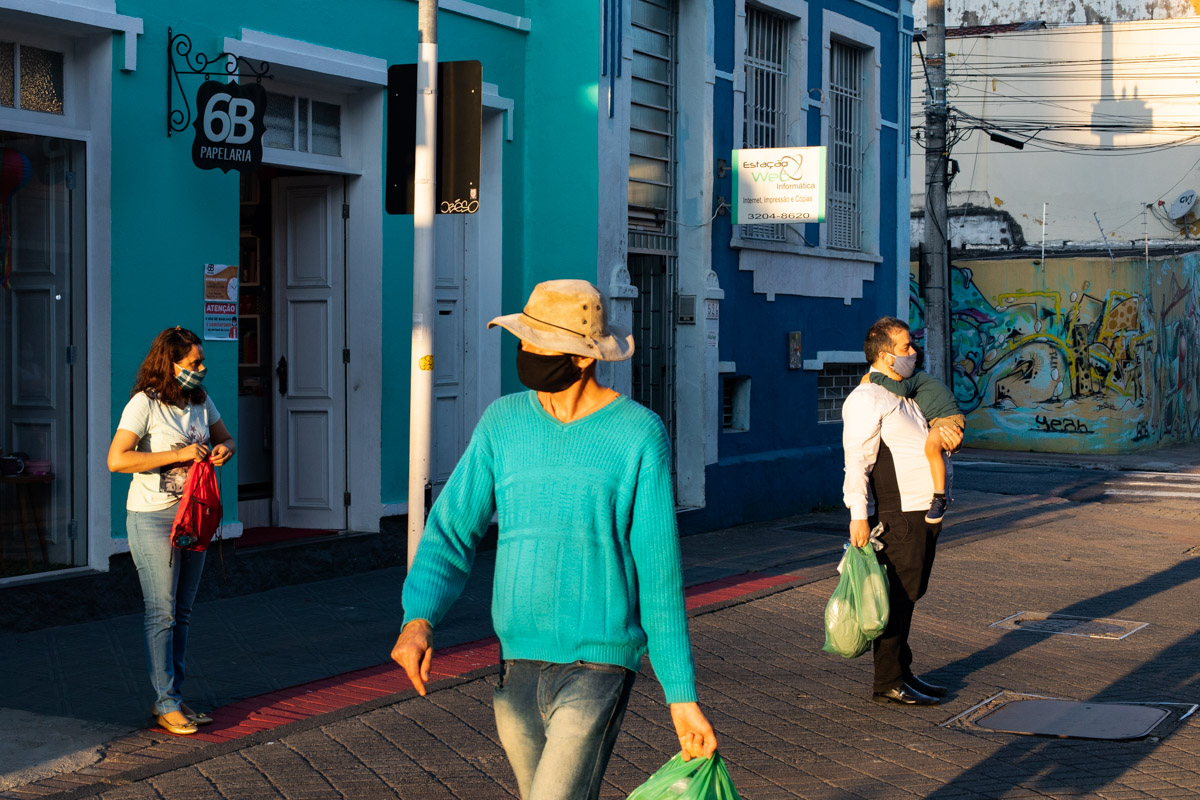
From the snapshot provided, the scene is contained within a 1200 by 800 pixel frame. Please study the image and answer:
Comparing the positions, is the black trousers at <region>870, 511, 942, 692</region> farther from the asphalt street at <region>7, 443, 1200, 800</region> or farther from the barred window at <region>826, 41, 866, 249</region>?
the barred window at <region>826, 41, 866, 249</region>

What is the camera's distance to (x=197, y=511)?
620 centimetres

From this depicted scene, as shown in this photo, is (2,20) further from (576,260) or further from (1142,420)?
(1142,420)

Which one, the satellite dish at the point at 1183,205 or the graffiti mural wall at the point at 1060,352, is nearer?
the graffiti mural wall at the point at 1060,352

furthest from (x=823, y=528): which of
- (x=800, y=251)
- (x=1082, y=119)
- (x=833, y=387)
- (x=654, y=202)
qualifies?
(x=1082, y=119)

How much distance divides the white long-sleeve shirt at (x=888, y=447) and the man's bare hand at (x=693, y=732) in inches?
145

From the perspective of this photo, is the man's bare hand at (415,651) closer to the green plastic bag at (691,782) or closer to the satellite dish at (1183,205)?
the green plastic bag at (691,782)

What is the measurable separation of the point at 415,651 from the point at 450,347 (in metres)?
8.13

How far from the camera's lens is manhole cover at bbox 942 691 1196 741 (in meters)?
6.67

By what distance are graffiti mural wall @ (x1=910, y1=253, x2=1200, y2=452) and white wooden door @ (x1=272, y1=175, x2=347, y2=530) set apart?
55.1ft

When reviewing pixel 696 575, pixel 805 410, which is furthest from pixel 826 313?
pixel 696 575

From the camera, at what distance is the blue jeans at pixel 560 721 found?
3498 millimetres

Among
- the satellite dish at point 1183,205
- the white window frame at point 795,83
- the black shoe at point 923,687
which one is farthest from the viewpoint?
the satellite dish at point 1183,205

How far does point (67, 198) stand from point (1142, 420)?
20.6 meters

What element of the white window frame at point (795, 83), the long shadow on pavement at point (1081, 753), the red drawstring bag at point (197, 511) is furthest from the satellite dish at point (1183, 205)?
the red drawstring bag at point (197, 511)
